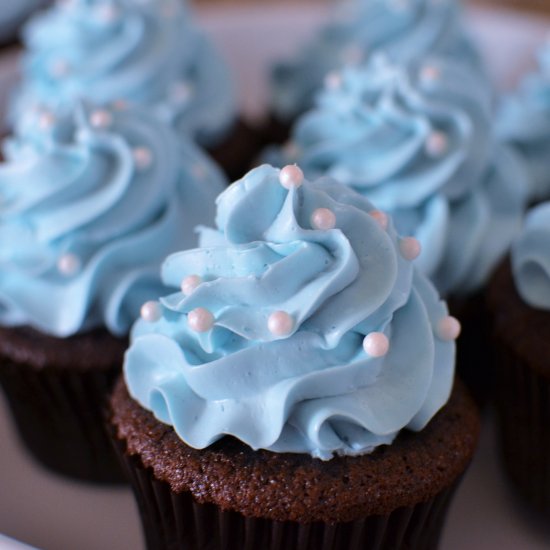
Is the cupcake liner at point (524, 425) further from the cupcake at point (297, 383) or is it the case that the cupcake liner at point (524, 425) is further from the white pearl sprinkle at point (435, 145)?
the white pearl sprinkle at point (435, 145)

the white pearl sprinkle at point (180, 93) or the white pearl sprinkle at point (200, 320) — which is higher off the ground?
the white pearl sprinkle at point (200, 320)

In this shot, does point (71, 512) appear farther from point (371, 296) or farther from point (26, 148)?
point (371, 296)

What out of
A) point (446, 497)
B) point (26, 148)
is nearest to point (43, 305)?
point (26, 148)

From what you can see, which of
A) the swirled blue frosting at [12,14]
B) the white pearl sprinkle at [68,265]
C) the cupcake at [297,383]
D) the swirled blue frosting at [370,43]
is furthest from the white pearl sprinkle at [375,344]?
the swirled blue frosting at [12,14]

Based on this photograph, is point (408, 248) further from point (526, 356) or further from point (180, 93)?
point (180, 93)

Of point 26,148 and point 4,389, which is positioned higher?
point 26,148

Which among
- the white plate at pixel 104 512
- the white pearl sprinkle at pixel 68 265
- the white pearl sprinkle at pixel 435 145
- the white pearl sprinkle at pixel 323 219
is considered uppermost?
the white pearl sprinkle at pixel 323 219

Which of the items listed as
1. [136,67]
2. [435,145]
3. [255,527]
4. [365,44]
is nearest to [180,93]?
[136,67]
